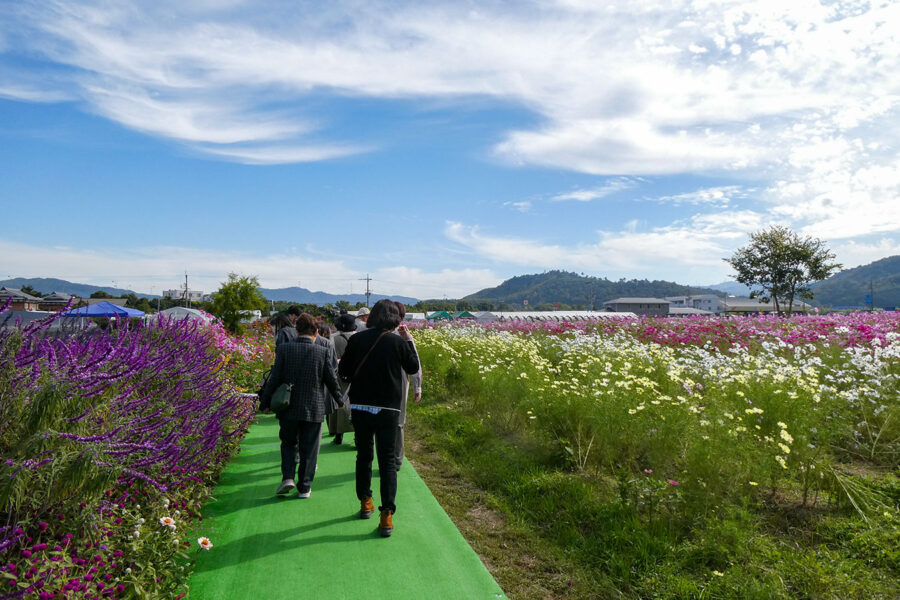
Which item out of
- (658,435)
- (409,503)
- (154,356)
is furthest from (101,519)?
(658,435)

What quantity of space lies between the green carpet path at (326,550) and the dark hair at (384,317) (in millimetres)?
1593

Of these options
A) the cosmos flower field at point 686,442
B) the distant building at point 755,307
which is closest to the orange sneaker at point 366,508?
the cosmos flower field at point 686,442

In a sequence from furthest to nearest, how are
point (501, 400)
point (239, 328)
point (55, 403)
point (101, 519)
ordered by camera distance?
point (239, 328), point (501, 400), point (101, 519), point (55, 403)

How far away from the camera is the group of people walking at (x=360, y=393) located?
4.10 meters

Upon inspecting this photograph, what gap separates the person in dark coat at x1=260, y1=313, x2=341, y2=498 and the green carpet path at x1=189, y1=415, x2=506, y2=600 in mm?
307

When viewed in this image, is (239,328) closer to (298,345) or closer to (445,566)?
(298,345)

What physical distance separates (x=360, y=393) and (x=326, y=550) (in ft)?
3.68

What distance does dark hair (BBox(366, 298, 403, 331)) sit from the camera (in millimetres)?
4305

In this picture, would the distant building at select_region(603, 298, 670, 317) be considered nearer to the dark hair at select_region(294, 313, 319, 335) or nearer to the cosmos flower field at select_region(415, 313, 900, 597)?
the cosmos flower field at select_region(415, 313, 900, 597)

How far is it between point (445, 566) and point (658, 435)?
2204 mm

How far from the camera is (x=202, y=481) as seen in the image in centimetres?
468

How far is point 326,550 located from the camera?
3.78 m

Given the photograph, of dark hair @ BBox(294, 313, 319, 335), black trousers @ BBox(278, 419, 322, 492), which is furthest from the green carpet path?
dark hair @ BBox(294, 313, 319, 335)

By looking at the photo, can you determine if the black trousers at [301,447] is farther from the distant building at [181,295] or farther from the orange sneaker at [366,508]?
the distant building at [181,295]
